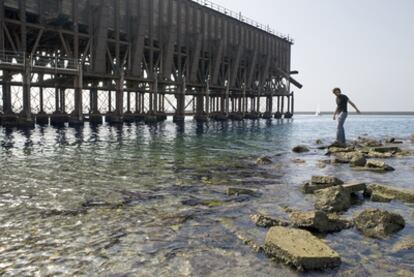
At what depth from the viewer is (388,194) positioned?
862 cm

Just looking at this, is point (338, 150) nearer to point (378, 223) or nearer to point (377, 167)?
point (377, 167)

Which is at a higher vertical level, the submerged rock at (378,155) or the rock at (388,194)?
the rock at (388,194)

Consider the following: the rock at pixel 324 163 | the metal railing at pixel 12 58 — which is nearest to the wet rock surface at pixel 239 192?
the rock at pixel 324 163

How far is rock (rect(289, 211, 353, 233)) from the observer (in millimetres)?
6109

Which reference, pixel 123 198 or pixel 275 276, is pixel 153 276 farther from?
pixel 123 198

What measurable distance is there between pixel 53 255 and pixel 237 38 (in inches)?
2383

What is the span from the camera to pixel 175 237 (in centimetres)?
587

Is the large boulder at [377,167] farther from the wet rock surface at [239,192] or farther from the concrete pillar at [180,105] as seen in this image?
the concrete pillar at [180,105]

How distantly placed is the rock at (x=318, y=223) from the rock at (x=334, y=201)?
3.43ft

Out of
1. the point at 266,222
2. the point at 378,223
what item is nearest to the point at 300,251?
the point at 266,222

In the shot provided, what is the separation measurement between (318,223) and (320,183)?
141 inches

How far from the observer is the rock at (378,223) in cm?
599

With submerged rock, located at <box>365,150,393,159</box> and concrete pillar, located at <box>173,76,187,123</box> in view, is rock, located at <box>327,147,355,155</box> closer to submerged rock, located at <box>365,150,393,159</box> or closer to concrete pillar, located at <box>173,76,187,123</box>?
submerged rock, located at <box>365,150,393,159</box>

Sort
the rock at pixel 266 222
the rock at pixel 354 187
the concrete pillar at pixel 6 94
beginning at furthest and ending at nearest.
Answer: the concrete pillar at pixel 6 94 < the rock at pixel 354 187 < the rock at pixel 266 222
